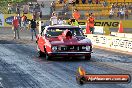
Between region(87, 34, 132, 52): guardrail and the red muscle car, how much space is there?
5.60 metres

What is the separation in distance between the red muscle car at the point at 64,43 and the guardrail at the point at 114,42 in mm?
5602

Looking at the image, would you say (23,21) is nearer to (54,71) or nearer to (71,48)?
(71,48)

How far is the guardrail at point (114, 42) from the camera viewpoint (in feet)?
69.1

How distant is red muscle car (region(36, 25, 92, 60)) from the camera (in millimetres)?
14852

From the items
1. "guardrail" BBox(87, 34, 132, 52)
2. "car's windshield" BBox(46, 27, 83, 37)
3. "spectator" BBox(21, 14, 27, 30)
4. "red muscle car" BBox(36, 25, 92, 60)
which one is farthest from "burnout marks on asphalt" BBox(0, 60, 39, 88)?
"spectator" BBox(21, 14, 27, 30)

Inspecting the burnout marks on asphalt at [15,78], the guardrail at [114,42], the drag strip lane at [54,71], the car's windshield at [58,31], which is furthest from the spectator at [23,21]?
the burnout marks on asphalt at [15,78]

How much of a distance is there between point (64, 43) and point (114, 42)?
8.52m

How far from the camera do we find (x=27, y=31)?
38.8 metres

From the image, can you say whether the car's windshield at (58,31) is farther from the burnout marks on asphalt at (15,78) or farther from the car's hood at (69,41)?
the burnout marks on asphalt at (15,78)

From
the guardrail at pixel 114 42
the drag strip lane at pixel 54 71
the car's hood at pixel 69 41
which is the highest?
the car's hood at pixel 69 41

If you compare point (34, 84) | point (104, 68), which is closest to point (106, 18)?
point (104, 68)

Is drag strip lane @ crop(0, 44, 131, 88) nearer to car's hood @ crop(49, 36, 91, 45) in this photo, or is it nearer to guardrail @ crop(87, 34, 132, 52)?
car's hood @ crop(49, 36, 91, 45)

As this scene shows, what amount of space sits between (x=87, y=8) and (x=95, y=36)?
20001 mm

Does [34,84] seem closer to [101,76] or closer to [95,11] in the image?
[101,76]
